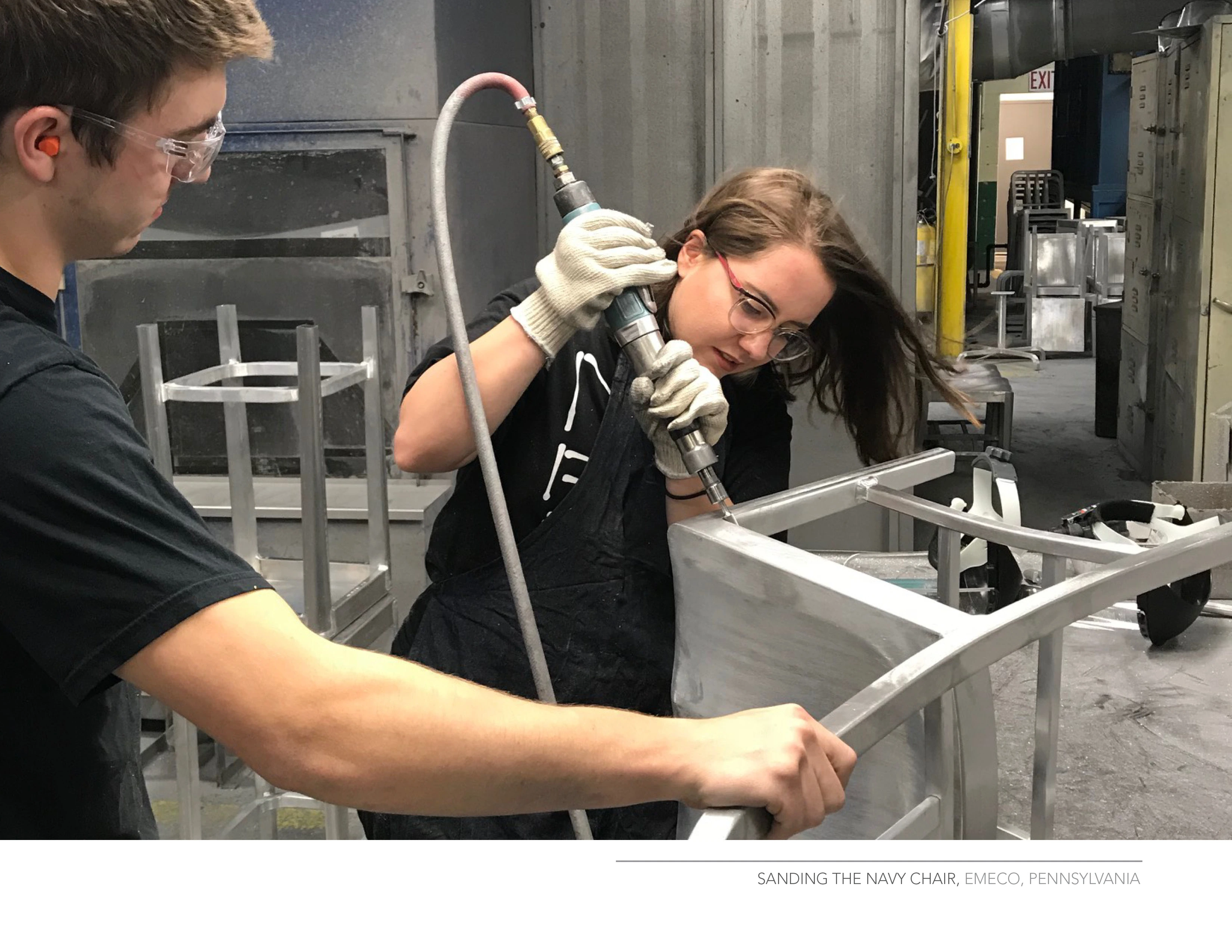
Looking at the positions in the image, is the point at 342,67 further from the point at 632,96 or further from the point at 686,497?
the point at 686,497

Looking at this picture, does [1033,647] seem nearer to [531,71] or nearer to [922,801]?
[922,801]

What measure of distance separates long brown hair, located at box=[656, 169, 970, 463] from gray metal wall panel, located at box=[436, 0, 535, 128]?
4.81ft

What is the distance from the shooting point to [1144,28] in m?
4.18

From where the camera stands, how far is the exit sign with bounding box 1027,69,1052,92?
10.5 meters

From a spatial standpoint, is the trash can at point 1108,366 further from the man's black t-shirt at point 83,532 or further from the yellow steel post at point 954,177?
the man's black t-shirt at point 83,532

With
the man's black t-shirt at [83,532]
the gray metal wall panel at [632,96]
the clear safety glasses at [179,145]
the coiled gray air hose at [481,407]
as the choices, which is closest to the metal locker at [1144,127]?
the gray metal wall panel at [632,96]

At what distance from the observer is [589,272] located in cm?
104

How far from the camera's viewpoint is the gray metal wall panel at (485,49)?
2.61 meters

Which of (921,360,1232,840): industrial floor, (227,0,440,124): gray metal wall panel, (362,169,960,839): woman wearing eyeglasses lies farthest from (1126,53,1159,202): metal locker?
(362,169,960,839): woman wearing eyeglasses

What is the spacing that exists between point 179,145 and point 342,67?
206cm

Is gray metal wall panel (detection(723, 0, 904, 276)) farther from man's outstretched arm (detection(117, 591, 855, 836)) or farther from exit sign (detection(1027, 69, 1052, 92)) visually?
exit sign (detection(1027, 69, 1052, 92))

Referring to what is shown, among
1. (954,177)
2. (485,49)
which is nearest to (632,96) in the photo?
(485,49)

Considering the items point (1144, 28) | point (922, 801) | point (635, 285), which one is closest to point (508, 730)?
point (922, 801)
